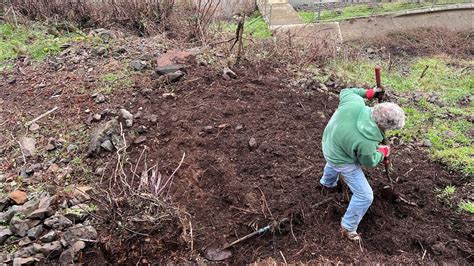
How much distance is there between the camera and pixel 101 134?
16.4ft

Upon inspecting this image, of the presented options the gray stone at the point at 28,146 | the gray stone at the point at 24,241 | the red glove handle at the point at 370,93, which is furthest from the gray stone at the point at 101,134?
A: the red glove handle at the point at 370,93

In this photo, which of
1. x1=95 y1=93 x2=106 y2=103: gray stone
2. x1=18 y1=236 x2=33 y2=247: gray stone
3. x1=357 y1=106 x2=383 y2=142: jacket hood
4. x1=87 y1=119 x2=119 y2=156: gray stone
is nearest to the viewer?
x1=357 y1=106 x2=383 y2=142: jacket hood

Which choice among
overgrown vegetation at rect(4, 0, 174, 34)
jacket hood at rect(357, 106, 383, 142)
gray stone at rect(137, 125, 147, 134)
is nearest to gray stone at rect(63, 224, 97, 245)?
gray stone at rect(137, 125, 147, 134)

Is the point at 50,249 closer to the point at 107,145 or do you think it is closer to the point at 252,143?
the point at 107,145

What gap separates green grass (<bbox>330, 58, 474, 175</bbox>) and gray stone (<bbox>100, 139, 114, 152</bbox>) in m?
3.47

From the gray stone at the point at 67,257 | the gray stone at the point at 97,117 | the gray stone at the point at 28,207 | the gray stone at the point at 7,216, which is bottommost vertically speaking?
the gray stone at the point at 67,257

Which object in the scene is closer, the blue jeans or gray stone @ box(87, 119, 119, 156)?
the blue jeans

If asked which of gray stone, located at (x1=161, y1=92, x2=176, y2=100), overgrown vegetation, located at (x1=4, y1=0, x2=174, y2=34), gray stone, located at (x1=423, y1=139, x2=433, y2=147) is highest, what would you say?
overgrown vegetation, located at (x1=4, y1=0, x2=174, y2=34)

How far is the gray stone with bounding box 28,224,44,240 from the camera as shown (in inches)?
149

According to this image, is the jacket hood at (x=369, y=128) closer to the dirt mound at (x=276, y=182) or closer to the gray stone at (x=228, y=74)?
the dirt mound at (x=276, y=182)

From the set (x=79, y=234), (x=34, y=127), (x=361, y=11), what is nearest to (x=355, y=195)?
(x=79, y=234)

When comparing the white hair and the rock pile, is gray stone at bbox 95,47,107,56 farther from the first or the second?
the white hair

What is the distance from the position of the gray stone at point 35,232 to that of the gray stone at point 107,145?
1276mm

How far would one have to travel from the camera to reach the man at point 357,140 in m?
3.50
